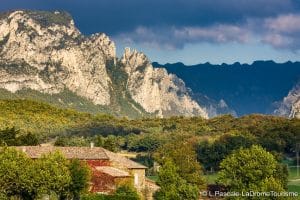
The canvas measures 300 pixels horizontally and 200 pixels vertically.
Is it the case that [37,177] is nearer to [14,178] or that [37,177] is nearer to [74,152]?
[14,178]

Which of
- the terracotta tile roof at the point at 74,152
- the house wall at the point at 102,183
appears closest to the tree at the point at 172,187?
the house wall at the point at 102,183

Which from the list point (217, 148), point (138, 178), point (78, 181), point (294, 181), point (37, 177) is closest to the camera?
point (37, 177)

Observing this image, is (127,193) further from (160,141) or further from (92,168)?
(160,141)

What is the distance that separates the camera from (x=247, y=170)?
3246 inches

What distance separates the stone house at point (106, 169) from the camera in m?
86.1

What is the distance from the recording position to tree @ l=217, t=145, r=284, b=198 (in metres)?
81.7

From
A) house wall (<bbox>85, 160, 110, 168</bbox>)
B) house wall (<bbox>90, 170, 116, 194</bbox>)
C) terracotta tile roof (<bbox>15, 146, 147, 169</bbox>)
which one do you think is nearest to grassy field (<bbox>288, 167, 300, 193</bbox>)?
terracotta tile roof (<bbox>15, 146, 147, 169</bbox>)

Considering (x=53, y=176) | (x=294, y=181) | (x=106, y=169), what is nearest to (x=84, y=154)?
(x=106, y=169)

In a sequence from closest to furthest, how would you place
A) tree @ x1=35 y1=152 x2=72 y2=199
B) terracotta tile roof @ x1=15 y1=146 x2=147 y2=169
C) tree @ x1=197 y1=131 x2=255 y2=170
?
tree @ x1=35 y1=152 x2=72 y2=199 → terracotta tile roof @ x1=15 y1=146 x2=147 y2=169 → tree @ x1=197 y1=131 x2=255 y2=170

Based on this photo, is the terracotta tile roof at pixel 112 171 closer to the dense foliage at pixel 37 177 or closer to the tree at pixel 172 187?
the tree at pixel 172 187

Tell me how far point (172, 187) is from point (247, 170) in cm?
893

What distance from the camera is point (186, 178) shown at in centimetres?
9156

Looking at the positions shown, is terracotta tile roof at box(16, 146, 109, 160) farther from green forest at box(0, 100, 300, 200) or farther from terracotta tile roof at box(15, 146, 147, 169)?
green forest at box(0, 100, 300, 200)

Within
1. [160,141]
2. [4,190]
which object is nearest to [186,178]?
[4,190]
